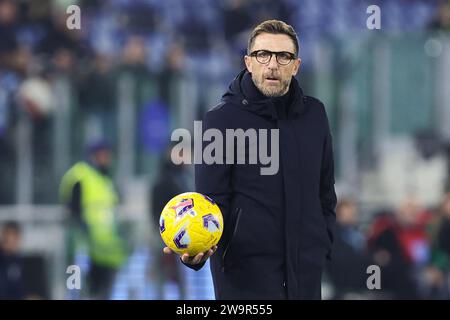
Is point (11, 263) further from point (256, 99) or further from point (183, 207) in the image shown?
point (256, 99)

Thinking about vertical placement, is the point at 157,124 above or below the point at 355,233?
above

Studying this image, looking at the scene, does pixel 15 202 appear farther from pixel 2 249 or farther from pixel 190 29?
pixel 190 29

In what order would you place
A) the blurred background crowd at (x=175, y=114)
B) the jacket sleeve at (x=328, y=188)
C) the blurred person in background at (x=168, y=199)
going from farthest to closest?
the blurred background crowd at (x=175, y=114) → the blurred person in background at (x=168, y=199) → the jacket sleeve at (x=328, y=188)

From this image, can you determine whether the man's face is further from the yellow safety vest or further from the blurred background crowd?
the yellow safety vest

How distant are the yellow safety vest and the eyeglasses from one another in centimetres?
602

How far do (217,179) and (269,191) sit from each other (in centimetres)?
25

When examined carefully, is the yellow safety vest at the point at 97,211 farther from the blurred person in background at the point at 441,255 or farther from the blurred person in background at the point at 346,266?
the blurred person in background at the point at 441,255

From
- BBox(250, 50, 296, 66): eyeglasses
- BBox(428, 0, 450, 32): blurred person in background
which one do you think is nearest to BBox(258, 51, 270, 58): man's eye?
BBox(250, 50, 296, 66): eyeglasses

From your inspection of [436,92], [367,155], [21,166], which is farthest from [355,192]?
[21,166]

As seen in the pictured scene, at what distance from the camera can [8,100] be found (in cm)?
1195

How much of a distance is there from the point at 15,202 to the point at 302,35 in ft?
10.9

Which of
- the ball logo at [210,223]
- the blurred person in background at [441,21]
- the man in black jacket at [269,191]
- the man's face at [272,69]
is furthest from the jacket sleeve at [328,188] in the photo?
the blurred person in background at [441,21]

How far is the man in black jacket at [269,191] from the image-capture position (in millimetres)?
5605

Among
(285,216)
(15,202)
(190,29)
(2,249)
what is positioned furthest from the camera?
(190,29)
